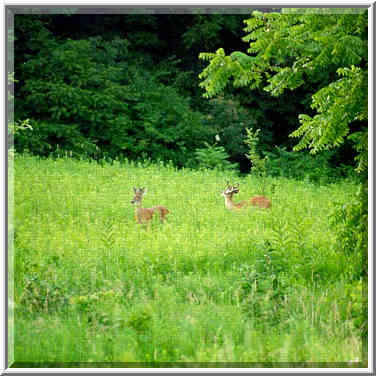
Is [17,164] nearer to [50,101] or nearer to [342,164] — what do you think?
[50,101]

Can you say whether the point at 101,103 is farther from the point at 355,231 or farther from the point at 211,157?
the point at 355,231

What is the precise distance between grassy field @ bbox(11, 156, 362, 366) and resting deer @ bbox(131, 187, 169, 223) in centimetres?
8

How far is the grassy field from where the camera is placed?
396cm

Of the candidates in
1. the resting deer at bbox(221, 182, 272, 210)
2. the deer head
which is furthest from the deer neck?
the deer head

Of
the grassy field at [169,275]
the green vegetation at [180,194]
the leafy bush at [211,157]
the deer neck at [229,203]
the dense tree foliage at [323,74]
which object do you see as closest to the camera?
the grassy field at [169,275]

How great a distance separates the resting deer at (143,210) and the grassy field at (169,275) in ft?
0.25

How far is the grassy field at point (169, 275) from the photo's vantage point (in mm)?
3965

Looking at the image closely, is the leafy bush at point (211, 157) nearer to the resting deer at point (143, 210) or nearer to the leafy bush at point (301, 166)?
the leafy bush at point (301, 166)

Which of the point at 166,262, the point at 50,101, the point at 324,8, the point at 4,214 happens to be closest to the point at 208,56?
the point at 324,8

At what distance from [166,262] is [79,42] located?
2.29 metres

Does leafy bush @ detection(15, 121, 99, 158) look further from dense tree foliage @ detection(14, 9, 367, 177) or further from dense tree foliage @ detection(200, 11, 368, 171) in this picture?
dense tree foliage @ detection(200, 11, 368, 171)

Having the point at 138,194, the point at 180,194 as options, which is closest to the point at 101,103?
the point at 138,194

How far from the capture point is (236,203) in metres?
5.93

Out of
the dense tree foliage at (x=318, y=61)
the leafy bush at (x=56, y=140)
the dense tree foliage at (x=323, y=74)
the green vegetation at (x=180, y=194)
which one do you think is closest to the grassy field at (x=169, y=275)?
the green vegetation at (x=180, y=194)
